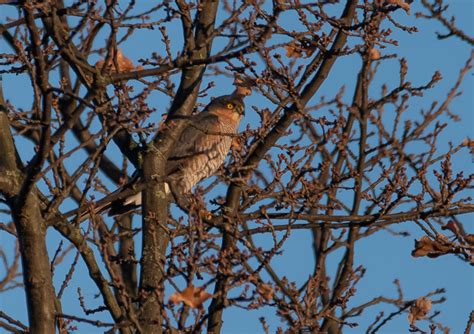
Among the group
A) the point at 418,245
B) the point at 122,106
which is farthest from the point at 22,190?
the point at 418,245

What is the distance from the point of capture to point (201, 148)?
748 cm

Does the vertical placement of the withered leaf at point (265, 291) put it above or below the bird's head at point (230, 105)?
below

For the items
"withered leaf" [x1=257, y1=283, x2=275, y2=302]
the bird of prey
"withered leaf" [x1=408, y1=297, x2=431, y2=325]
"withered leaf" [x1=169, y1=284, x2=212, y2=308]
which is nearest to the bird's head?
the bird of prey

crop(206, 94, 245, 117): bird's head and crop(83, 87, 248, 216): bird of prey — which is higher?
crop(206, 94, 245, 117): bird's head

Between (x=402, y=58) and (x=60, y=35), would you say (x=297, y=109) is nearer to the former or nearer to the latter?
(x=402, y=58)

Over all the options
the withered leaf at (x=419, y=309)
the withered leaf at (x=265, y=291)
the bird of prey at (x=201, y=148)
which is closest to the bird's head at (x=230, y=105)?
the bird of prey at (x=201, y=148)

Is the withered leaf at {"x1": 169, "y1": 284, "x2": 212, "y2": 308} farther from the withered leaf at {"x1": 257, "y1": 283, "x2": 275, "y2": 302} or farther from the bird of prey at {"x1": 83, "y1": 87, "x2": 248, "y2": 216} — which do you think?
the bird of prey at {"x1": 83, "y1": 87, "x2": 248, "y2": 216}

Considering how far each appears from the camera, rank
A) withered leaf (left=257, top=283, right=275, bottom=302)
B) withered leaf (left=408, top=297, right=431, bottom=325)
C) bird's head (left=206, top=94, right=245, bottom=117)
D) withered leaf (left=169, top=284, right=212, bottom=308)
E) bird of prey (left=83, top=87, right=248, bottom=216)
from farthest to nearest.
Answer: bird's head (left=206, top=94, right=245, bottom=117) < bird of prey (left=83, top=87, right=248, bottom=216) < withered leaf (left=408, top=297, right=431, bottom=325) < withered leaf (left=257, top=283, right=275, bottom=302) < withered leaf (left=169, top=284, right=212, bottom=308)

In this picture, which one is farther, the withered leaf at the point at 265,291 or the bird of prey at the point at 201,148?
the bird of prey at the point at 201,148

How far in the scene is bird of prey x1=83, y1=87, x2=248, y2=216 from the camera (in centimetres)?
673

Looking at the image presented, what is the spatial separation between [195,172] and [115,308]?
8.23ft

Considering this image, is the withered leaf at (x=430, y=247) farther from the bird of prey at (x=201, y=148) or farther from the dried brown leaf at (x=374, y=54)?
the bird of prey at (x=201, y=148)

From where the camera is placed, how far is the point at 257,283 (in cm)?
398

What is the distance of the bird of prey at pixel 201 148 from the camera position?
265 inches
